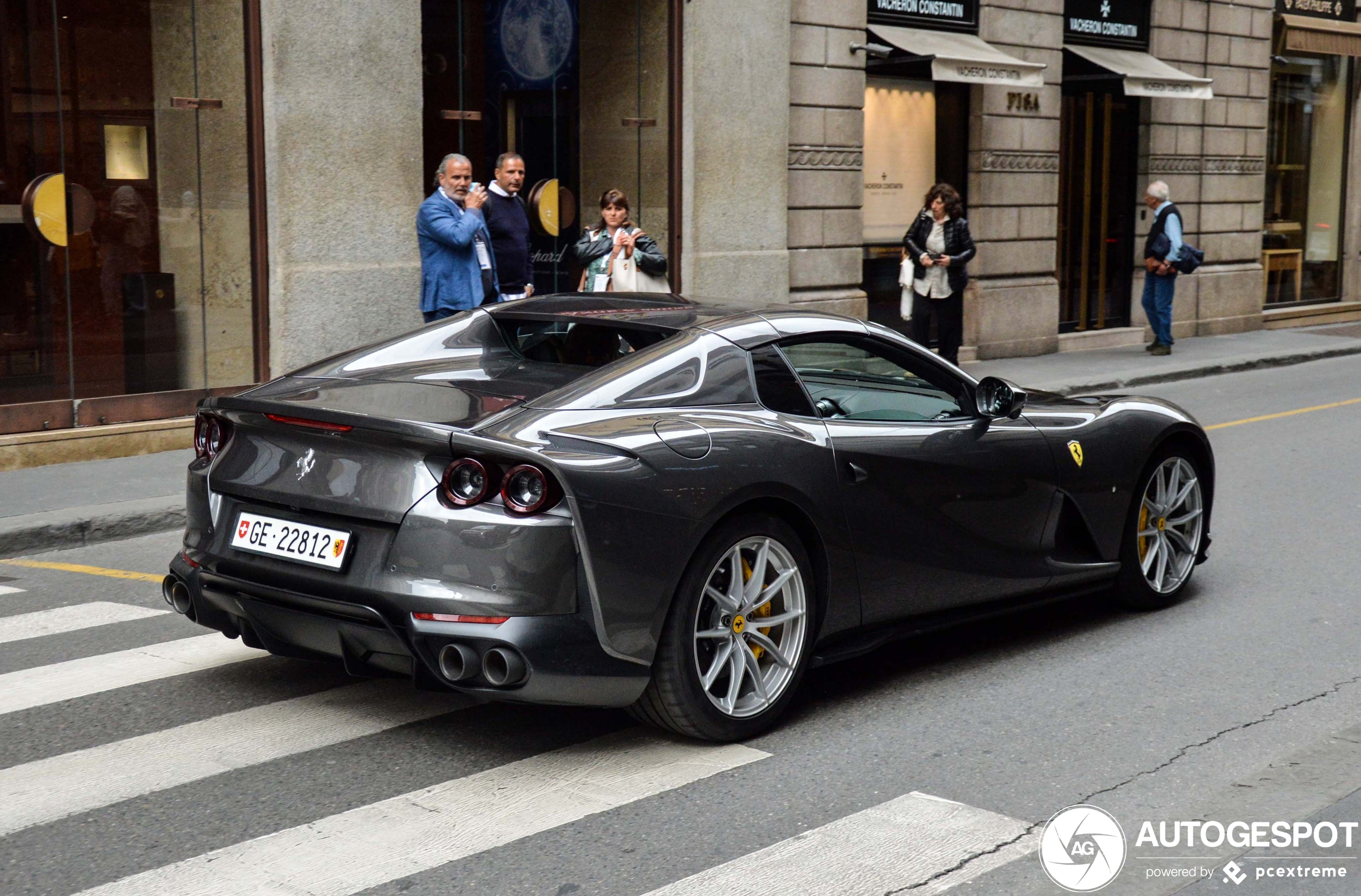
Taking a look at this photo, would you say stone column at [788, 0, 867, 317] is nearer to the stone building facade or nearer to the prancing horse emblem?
the stone building facade

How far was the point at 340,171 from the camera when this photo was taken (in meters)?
12.5

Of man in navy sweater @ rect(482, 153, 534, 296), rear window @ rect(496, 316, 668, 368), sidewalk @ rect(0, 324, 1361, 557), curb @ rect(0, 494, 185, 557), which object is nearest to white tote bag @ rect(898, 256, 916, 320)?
sidewalk @ rect(0, 324, 1361, 557)

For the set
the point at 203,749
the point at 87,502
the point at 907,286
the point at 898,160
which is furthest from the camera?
the point at 898,160

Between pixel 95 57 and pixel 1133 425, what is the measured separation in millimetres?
7927

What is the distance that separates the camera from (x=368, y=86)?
41.4 feet

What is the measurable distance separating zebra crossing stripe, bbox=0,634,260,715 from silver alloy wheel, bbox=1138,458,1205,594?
3604 millimetres

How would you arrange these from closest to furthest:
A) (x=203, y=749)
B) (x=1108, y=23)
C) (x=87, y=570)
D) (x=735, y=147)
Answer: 1. (x=203, y=749)
2. (x=87, y=570)
3. (x=735, y=147)
4. (x=1108, y=23)

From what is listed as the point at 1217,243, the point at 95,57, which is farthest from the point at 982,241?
the point at 95,57

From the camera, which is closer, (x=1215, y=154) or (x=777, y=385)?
(x=777, y=385)

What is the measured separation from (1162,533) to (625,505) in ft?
10.2

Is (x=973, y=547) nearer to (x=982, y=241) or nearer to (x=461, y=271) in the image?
(x=461, y=271)

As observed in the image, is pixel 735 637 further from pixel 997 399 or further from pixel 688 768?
pixel 997 399

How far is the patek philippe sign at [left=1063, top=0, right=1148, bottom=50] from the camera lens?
64.5 feet

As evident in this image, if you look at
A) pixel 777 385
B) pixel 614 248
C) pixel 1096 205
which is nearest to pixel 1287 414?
pixel 614 248
